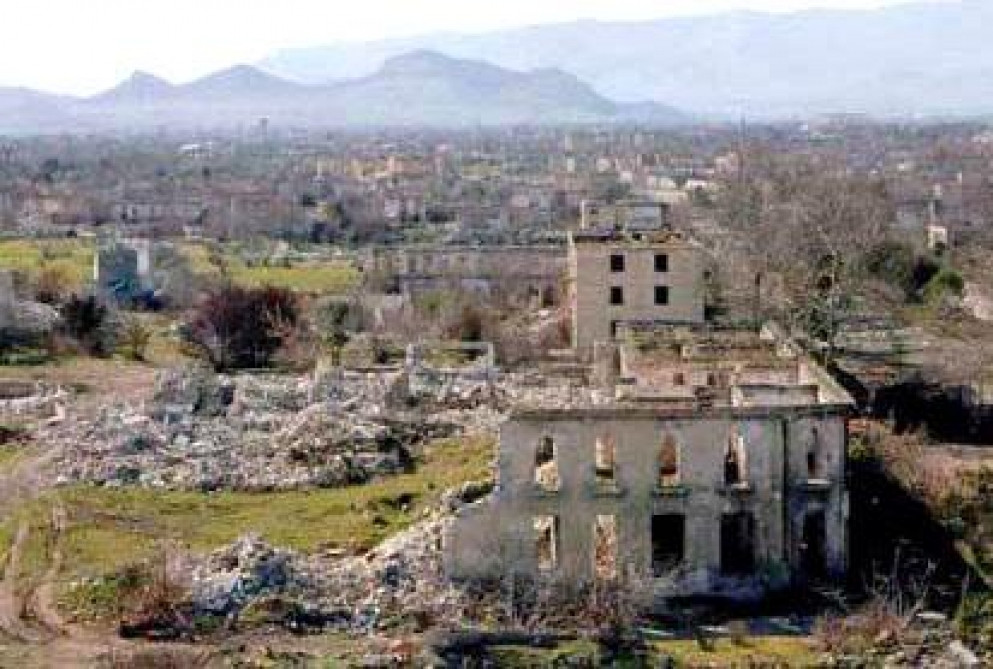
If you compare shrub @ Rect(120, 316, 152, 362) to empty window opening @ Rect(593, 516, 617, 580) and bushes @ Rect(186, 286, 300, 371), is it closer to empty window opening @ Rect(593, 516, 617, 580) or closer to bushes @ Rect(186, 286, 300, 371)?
bushes @ Rect(186, 286, 300, 371)

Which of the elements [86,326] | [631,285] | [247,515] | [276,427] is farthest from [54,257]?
[247,515]

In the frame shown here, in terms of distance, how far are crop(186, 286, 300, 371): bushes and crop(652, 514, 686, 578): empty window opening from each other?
79.6 feet

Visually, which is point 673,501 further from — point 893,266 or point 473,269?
point 473,269

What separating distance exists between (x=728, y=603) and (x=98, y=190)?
107569 mm

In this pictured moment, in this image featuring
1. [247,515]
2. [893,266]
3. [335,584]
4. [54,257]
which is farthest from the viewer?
[54,257]

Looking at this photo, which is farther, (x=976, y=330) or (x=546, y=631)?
(x=976, y=330)

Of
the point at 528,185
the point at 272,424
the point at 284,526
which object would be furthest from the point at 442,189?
the point at 284,526

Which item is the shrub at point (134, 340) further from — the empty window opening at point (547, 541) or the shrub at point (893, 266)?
the empty window opening at point (547, 541)

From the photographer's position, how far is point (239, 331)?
5266cm

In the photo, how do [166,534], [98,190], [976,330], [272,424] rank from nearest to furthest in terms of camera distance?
[166,534]
[272,424]
[976,330]
[98,190]

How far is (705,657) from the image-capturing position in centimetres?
2556

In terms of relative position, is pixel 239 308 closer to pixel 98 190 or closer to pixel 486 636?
pixel 486 636

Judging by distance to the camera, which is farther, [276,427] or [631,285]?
[631,285]

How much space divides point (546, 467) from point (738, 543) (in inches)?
141
